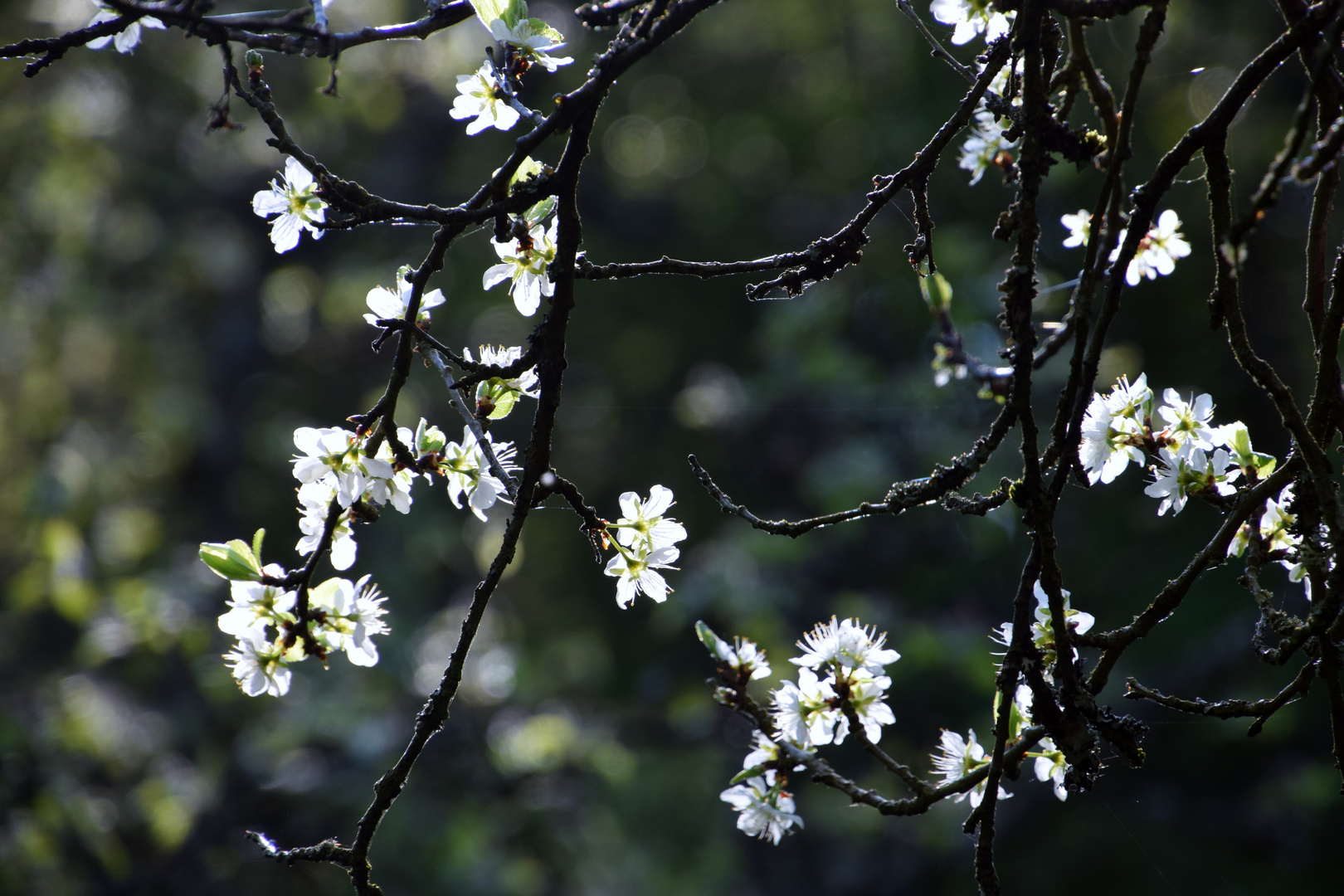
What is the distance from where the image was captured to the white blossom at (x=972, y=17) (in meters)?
0.84

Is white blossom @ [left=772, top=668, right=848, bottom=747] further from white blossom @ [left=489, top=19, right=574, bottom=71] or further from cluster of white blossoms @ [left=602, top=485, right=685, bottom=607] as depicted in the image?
white blossom @ [left=489, top=19, right=574, bottom=71]

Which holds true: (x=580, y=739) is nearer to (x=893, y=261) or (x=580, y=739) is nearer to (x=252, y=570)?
(x=893, y=261)

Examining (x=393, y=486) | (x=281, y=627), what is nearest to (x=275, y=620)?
(x=281, y=627)

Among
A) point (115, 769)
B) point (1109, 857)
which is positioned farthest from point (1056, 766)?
point (115, 769)

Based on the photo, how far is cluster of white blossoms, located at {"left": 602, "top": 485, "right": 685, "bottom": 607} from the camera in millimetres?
855

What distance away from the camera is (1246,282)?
338 centimetres

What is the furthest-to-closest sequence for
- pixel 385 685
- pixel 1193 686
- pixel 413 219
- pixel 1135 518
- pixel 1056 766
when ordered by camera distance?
pixel 385 685 < pixel 1135 518 < pixel 1193 686 < pixel 1056 766 < pixel 413 219

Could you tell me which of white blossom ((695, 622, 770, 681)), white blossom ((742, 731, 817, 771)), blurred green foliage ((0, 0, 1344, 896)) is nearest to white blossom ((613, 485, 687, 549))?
white blossom ((695, 622, 770, 681))

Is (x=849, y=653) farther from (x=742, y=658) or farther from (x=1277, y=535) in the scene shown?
(x=1277, y=535)

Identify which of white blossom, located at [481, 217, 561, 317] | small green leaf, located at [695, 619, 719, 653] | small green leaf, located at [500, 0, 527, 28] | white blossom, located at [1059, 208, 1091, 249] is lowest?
small green leaf, located at [695, 619, 719, 653]

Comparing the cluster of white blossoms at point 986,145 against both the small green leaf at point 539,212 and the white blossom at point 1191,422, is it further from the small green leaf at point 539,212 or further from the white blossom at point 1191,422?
the small green leaf at point 539,212

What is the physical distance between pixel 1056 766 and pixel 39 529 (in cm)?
405

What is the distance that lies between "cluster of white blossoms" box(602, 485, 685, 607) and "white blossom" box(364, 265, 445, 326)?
0.80ft

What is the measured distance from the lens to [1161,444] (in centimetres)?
86
